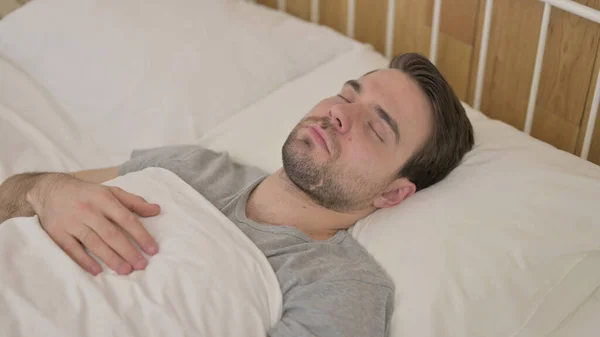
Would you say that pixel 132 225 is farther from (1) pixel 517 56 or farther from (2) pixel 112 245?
(1) pixel 517 56

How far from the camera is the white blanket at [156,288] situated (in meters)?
1.07

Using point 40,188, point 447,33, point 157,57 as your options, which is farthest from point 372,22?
point 40,188

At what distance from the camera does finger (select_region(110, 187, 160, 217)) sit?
1230 mm

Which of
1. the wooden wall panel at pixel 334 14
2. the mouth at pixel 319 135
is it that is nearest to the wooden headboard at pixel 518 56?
the wooden wall panel at pixel 334 14

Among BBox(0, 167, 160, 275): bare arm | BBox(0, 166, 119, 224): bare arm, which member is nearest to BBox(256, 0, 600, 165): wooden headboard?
BBox(0, 167, 160, 275): bare arm

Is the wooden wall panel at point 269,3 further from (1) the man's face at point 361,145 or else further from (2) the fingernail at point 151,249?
(2) the fingernail at point 151,249

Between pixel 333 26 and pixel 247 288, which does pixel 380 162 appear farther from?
pixel 333 26

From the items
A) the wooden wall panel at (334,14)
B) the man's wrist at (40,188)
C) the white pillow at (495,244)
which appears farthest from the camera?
the wooden wall panel at (334,14)

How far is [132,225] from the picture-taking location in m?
1.18

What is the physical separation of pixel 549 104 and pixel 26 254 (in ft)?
3.52

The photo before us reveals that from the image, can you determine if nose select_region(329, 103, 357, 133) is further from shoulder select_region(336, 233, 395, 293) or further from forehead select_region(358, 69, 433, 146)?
shoulder select_region(336, 233, 395, 293)

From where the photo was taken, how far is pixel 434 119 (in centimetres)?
137

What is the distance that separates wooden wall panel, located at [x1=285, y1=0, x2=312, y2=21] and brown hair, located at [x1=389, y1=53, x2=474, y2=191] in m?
0.79

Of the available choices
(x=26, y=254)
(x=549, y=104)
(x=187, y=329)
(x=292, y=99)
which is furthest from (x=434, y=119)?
(x=26, y=254)
